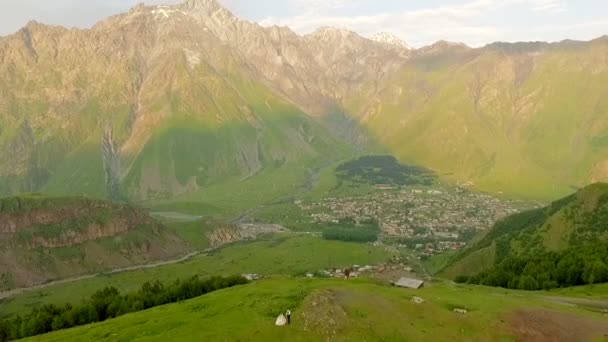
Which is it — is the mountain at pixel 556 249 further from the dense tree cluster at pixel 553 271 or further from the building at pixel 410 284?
the building at pixel 410 284

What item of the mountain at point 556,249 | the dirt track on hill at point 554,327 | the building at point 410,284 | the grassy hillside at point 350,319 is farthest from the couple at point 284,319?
the mountain at point 556,249

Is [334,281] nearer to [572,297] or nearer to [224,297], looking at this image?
[224,297]

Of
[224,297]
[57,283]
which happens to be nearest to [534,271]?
[224,297]

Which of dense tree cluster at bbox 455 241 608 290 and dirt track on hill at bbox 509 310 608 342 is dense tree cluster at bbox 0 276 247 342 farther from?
dense tree cluster at bbox 455 241 608 290

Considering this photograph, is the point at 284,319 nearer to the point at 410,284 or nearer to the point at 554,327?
the point at 554,327

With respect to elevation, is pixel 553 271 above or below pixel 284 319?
below

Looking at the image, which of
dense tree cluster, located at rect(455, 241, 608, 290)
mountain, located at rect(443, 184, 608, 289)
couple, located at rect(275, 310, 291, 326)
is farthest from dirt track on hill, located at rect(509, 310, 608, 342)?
mountain, located at rect(443, 184, 608, 289)

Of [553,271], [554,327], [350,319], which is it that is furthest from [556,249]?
[350,319]
